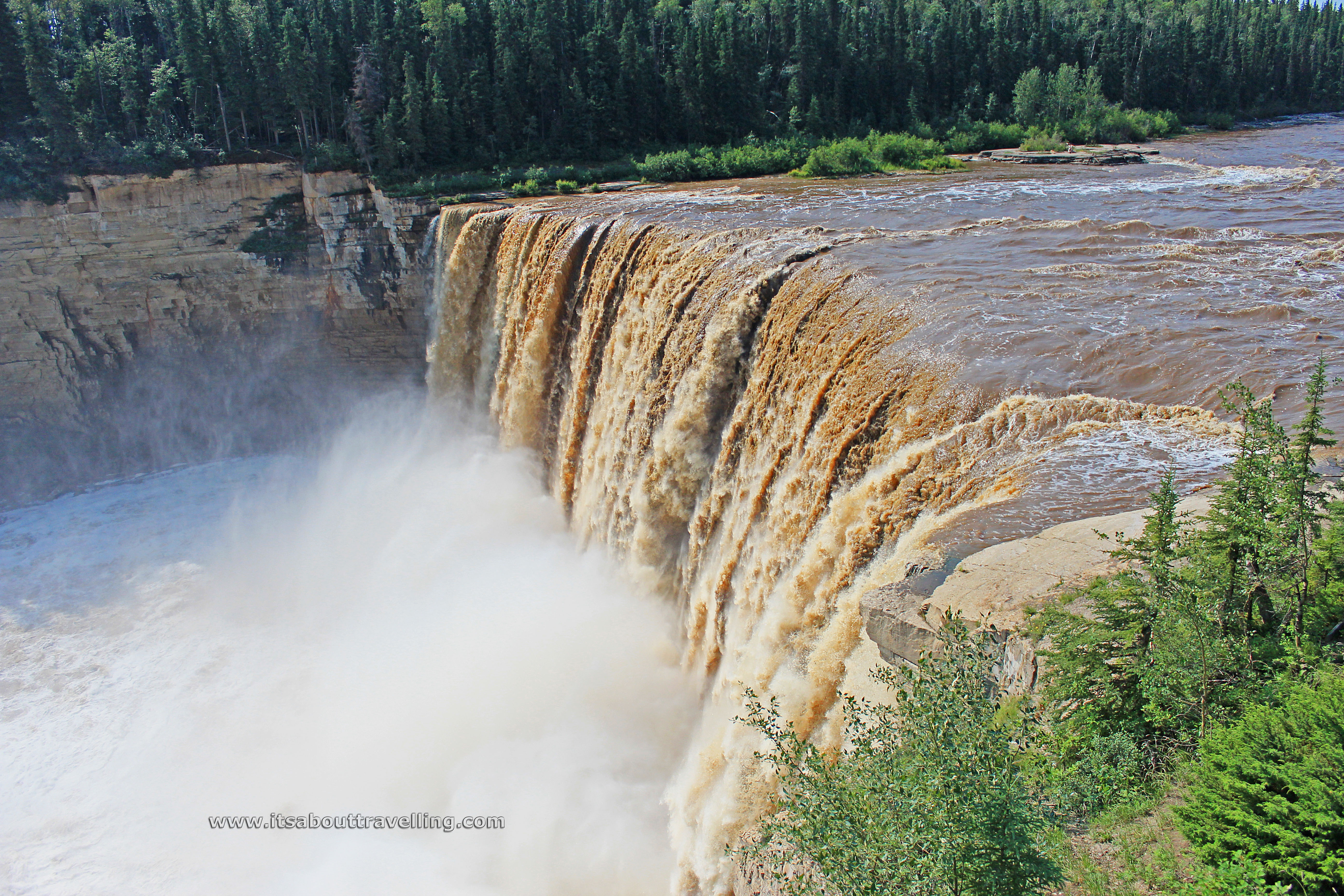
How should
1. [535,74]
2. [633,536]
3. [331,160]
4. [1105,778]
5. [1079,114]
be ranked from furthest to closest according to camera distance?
1. [1079,114]
2. [535,74]
3. [331,160]
4. [633,536]
5. [1105,778]

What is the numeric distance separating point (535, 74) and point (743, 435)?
3174 cm

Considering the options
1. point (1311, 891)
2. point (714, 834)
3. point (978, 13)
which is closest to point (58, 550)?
point (714, 834)

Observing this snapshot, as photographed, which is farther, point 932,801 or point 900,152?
point 900,152

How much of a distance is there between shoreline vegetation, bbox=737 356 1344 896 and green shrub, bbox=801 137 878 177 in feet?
83.8

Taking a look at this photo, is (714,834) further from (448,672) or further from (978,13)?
(978,13)

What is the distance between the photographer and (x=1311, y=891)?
154 inches

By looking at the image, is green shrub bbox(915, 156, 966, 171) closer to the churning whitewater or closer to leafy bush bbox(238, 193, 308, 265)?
the churning whitewater

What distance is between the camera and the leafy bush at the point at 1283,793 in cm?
390

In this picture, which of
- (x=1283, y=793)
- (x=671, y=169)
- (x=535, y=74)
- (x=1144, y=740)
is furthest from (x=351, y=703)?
(x=535, y=74)

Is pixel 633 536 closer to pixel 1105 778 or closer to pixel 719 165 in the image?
pixel 1105 778

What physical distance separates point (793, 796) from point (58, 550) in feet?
71.7

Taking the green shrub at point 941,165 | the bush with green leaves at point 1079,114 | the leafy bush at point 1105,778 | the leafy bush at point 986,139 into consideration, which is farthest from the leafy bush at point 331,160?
the leafy bush at point 1105,778

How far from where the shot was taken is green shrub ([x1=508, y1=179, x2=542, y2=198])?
29125mm

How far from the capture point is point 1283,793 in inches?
164
